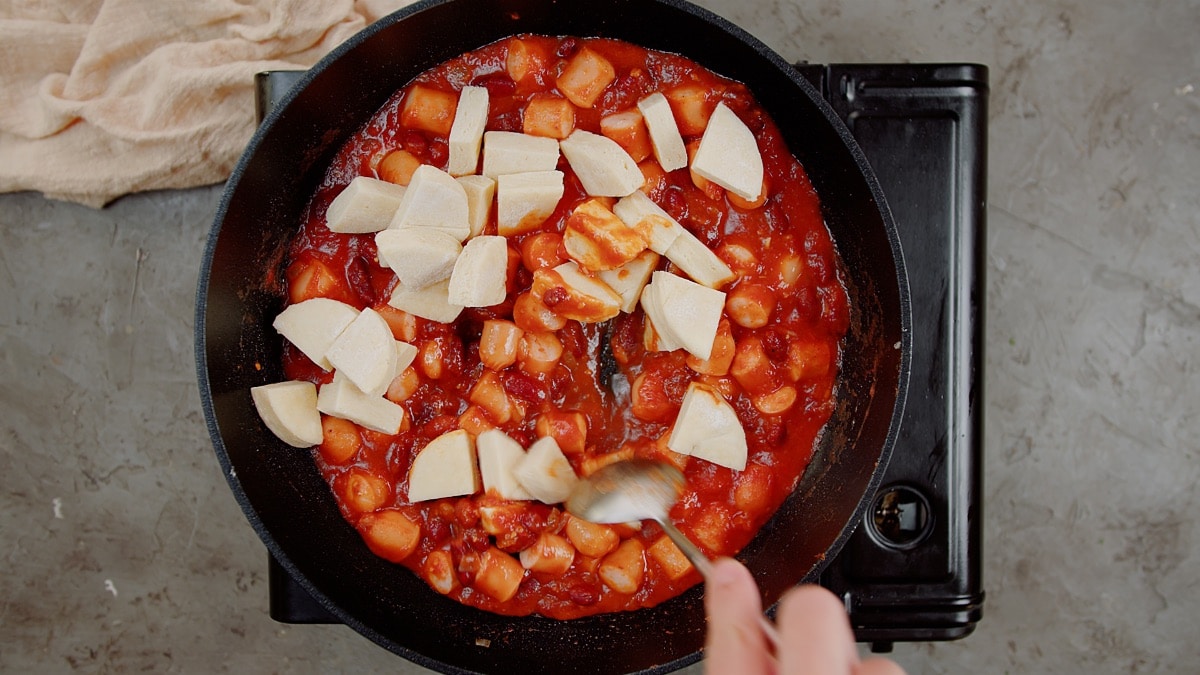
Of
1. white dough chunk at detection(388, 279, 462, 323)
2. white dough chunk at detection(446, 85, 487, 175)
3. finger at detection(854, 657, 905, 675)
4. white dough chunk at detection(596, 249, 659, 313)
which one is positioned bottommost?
finger at detection(854, 657, 905, 675)

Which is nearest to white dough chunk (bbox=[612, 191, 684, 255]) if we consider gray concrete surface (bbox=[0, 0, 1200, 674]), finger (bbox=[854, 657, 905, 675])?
gray concrete surface (bbox=[0, 0, 1200, 674])

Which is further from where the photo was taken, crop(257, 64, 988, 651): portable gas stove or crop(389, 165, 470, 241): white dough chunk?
crop(257, 64, 988, 651): portable gas stove

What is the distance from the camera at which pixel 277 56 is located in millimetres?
2551

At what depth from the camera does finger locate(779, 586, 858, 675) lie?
953 millimetres

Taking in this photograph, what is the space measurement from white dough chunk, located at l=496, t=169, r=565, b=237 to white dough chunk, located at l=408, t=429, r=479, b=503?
502mm

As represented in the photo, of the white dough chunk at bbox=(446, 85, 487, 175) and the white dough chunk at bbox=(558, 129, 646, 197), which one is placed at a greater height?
the white dough chunk at bbox=(446, 85, 487, 175)

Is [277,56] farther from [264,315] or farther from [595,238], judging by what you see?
[595,238]

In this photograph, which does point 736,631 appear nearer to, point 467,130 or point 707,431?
point 707,431

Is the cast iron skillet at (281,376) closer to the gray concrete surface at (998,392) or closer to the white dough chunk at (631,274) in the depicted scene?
the white dough chunk at (631,274)

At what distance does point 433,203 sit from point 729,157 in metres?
0.67

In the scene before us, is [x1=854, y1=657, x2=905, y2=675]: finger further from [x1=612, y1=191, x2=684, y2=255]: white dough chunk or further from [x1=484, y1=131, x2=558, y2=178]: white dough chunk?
[x1=484, y1=131, x2=558, y2=178]: white dough chunk

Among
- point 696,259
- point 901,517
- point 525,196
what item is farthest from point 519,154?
point 901,517

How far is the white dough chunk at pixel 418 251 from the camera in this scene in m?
1.96

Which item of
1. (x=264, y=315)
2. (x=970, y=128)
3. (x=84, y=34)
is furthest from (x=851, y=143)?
(x=84, y=34)
